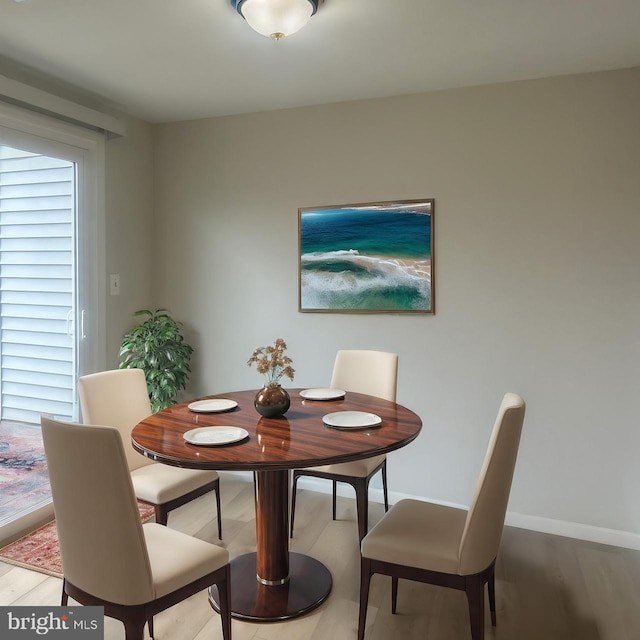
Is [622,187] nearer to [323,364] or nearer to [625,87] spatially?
[625,87]

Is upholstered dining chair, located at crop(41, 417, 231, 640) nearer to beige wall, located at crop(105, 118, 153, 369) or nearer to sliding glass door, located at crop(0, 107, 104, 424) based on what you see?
sliding glass door, located at crop(0, 107, 104, 424)

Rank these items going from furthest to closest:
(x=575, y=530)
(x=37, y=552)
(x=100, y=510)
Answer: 1. (x=575, y=530)
2. (x=37, y=552)
3. (x=100, y=510)

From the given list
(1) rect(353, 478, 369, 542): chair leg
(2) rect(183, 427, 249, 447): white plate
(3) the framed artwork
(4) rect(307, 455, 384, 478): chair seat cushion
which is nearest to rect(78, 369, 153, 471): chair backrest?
(2) rect(183, 427, 249, 447): white plate

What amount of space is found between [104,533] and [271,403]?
2.85 feet

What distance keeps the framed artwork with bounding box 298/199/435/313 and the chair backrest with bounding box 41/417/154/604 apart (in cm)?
219

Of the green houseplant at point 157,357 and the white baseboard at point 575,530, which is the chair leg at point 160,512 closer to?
the green houseplant at point 157,357

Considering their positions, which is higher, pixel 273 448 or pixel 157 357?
pixel 157 357

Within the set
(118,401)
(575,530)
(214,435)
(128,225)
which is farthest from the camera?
(128,225)

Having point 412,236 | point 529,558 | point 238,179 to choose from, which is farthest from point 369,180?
point 529,558

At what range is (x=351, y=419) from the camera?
2227mm

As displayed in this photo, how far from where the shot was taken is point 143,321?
3.96m

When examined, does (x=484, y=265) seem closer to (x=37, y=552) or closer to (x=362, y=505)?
(x=362, y=505)

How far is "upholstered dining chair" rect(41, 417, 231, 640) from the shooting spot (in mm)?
1498

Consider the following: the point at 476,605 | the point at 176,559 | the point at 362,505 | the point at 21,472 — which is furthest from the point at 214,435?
the point at 21,472
